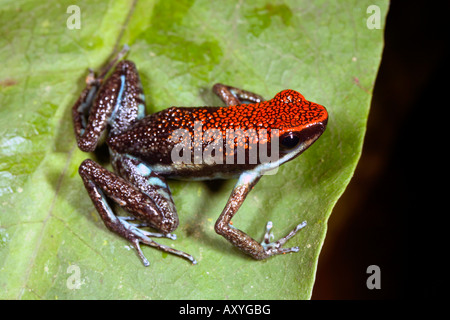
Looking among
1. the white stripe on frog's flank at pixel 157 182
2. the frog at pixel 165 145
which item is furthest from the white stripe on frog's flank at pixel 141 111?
the white stripe on frog's flank at pixel 157 182

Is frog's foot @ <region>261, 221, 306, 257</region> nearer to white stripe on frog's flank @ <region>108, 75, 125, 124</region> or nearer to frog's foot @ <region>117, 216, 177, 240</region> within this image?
frog's foot @ <region>117, 216, 177, 240</region>

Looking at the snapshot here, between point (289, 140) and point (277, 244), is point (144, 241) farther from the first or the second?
point (289, 140)

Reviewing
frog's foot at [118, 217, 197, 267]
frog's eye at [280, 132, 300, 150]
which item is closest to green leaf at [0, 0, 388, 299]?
frog's foot at [118, 217, 197, 267]

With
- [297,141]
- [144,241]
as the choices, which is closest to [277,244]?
[297,141]

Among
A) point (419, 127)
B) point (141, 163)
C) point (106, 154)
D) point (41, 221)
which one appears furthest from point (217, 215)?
point (419, 127)

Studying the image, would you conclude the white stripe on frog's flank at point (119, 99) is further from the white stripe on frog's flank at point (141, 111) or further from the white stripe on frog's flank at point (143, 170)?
the white stripe on frog's flank at point (143, 170)

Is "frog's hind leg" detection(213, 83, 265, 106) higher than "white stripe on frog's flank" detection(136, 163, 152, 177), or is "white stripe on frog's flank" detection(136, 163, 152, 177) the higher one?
"frog's hind leg" detection(213, 83, 265, 106)

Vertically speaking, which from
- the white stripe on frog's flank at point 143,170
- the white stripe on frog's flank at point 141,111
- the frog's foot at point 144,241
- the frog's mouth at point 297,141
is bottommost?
the frog's foot at point 144,241
